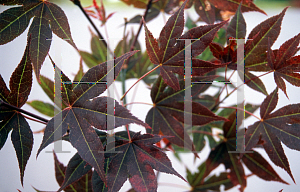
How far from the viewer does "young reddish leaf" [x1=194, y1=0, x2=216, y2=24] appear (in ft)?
1.52

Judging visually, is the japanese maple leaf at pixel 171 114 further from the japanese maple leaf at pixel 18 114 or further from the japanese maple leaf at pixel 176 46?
the japanese maple leaf at pixel 18 114

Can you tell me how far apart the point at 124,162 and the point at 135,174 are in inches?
1.0

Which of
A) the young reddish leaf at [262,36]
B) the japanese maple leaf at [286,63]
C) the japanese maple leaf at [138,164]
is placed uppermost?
the young reddish leaf at [262,36]

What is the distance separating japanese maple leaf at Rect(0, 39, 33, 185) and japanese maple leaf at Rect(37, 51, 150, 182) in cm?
7

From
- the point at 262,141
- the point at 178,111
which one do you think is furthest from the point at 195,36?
the point at 262,141

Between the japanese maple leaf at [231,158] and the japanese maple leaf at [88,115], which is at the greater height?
the japanese maple leaf at [88,115]

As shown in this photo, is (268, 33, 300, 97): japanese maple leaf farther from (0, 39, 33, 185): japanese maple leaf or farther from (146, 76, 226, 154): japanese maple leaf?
(0, 39, 33, 185): japanese maple leaf

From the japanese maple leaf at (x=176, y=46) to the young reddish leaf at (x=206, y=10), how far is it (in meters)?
0.16

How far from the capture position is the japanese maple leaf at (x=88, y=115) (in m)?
0.29

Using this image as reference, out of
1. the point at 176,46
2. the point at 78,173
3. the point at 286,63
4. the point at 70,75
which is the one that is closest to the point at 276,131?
the point at 286,63

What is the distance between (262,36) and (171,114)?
22 centimetres
